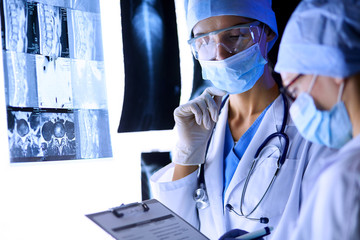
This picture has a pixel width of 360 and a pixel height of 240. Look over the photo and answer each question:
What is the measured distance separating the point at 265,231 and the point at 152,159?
808 millimetres

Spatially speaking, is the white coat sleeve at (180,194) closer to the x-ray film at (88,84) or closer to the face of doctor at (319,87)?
the x-ray film at (88,84)

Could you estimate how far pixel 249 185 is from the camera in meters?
1.29

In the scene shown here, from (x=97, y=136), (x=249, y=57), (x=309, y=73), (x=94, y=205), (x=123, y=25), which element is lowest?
(x=94, y=205)

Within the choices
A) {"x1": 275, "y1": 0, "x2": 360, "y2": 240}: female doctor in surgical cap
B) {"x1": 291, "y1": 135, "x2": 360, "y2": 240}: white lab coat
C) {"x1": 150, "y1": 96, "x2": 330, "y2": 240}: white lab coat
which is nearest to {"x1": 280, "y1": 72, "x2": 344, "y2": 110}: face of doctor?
{"x1": 275, "y1": 0, "x2": 360, "y2": 240}: female doctor in surgical cap

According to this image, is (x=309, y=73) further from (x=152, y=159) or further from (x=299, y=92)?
(x=152, y=159)

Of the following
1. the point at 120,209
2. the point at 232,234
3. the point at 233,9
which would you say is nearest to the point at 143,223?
the point at 120,209

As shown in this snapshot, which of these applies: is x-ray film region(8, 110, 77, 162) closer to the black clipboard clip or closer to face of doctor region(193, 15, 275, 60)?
the black clipboard clip

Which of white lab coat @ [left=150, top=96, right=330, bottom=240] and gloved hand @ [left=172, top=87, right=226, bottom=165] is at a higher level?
gloved hand @ [left=172, top=87, right=226, bottom=165]

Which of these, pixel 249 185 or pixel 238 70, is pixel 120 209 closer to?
pixel 249 185

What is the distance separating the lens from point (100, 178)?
1.52 metres

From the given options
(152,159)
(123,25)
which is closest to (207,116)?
(152,159)

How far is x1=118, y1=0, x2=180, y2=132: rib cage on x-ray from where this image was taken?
1618 millimetres

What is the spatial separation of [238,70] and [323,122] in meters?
0.57

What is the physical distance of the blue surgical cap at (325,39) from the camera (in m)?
0.72
